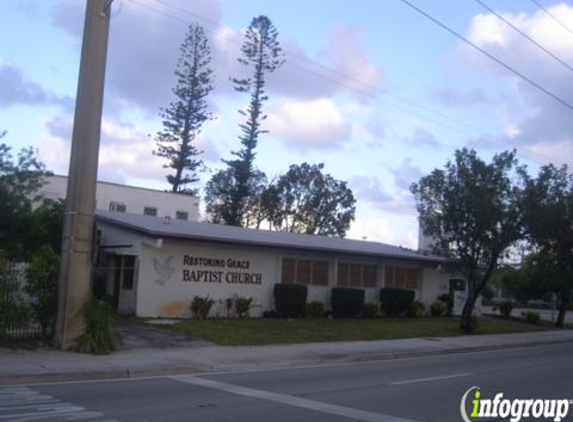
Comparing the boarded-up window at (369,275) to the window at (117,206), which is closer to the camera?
the boarded-up window at (369,275)

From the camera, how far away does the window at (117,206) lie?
155 ft

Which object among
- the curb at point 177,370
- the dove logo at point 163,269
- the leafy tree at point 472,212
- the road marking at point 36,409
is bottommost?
the road marking at point 36,409

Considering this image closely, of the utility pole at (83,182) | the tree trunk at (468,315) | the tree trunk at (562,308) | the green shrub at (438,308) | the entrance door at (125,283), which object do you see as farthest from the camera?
the tree trunk at (562,308)

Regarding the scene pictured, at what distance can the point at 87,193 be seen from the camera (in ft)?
59.4

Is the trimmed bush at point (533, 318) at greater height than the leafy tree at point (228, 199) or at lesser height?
lesser

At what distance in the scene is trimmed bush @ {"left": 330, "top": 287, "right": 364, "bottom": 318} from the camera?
33094 mm

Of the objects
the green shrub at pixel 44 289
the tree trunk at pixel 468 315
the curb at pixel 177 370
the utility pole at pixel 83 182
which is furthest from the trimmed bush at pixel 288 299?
the utility pole at pixel 83 182

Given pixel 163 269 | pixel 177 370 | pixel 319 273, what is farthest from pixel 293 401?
pixel 319 273

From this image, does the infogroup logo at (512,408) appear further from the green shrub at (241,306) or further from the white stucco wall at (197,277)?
the green shrub at (241,306)

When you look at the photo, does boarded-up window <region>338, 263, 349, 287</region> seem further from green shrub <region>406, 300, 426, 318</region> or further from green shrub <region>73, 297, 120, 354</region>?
green shrub <region>73, 297, 120, 354</region>

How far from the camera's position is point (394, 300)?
3562 centimetres

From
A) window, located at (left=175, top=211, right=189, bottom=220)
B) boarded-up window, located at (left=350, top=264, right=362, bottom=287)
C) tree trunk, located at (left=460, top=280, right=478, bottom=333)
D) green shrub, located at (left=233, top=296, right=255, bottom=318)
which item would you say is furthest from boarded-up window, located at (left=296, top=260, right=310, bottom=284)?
window, located at (left=175, top=211, right=189, bottom=220)

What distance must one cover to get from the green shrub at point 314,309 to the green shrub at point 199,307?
5091mm

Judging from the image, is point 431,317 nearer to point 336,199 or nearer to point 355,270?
point 355,270
